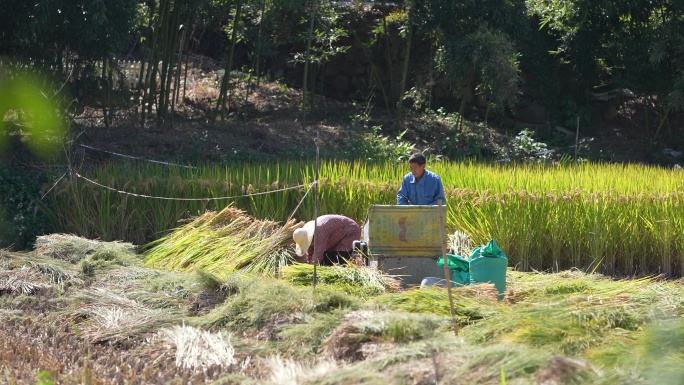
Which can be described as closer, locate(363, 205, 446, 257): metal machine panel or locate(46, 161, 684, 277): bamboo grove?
locate(363, 205, 446, 257): metal machine panel

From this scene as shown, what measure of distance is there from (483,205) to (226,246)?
2.67 metres

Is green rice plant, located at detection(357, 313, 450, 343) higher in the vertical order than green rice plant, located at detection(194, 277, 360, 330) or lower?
higher

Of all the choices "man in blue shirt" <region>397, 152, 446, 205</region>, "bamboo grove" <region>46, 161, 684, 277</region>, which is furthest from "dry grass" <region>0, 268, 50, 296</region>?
"man in blue shirt" <region>397, 152, 446, 205</region>

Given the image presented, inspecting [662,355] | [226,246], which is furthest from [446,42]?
[662,355]

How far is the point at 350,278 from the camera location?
6.65 m

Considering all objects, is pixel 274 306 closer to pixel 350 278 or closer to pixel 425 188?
pixel 350 278

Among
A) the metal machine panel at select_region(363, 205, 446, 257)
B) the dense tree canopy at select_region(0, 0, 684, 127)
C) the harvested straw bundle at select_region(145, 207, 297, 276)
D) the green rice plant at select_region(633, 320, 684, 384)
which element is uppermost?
the dense tree canopy at select_region(0, 0, 684, 127)

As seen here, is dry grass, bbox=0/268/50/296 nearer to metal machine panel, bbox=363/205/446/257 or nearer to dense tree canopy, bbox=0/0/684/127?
metal machine panel, bbox=363/205/446/257

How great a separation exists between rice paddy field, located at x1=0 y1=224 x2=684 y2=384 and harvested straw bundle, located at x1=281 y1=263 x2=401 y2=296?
0.01 meters

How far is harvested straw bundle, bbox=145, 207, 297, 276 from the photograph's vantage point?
310 inches

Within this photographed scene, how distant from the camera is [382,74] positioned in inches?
762

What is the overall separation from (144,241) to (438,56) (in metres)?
7.99

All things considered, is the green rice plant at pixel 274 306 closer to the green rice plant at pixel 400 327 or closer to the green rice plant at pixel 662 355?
the green rice plant at pixel 400 327

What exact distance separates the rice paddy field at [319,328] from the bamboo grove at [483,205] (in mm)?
1476
